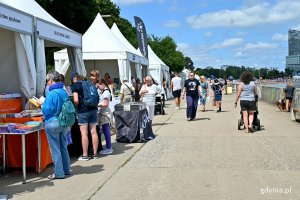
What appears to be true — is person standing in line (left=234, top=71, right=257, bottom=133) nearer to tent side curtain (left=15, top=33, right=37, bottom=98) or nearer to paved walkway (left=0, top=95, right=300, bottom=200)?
paved walkway (left=0, top=95, right=300, bottom=200)

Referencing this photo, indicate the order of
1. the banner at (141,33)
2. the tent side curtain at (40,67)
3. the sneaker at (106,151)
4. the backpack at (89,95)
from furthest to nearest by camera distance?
the banner at (141,33) < the tent side curtain at (40,67) < the sneaker at (106,151) < the backpack at (89,95)

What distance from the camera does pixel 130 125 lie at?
417 inches

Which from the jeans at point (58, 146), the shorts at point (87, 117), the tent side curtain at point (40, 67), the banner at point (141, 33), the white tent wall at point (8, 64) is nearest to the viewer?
the jeans at point (58, 146)

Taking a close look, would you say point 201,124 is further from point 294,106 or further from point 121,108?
point 121,108

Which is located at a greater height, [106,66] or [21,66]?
[106,66]

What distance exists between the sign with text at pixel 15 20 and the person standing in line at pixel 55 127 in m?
1.54

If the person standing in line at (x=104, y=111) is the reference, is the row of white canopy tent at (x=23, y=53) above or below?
above

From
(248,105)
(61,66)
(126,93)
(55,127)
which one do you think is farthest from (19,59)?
(61,66)

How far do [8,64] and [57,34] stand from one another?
1.78 metres

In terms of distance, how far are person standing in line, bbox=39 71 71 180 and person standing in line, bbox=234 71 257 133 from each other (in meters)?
6.54

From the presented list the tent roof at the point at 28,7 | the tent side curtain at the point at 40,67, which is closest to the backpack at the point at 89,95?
the tent side curtain at the point at 40,67

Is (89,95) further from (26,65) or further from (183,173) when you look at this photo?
(183,173)

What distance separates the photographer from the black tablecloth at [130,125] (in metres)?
10.5

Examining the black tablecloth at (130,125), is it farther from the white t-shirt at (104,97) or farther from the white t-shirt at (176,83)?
the white t-shirt at (176,83)
